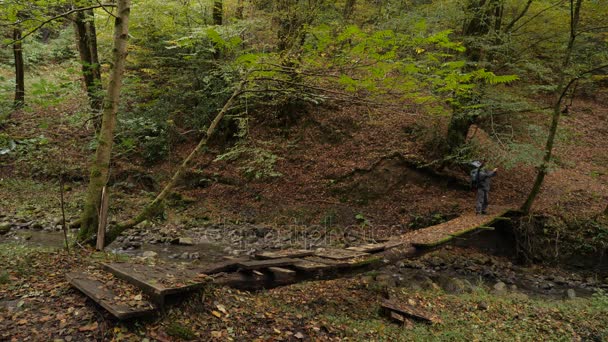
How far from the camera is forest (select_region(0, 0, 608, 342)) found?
4773 mm

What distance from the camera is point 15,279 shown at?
14.1 feet

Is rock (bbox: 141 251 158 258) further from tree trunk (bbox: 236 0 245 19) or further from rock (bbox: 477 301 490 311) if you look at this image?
tree trunk (bbox: 236 0 245 19)

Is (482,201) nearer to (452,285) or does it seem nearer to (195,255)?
(452,285)

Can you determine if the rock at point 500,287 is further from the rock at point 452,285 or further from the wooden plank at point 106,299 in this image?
the wooden plank at point 106,299

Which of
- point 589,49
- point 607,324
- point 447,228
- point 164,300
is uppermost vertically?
point 589,49

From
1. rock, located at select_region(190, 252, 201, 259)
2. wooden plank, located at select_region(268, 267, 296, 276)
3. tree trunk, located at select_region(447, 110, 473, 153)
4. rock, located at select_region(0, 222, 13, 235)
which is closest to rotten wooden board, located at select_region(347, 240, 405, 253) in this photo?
wooden plank, located at select_region(268, 267, 296, 276)

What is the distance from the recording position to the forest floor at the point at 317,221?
433 centimetres

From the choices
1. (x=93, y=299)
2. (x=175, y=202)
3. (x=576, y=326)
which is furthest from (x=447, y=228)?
(x=175, y=202)

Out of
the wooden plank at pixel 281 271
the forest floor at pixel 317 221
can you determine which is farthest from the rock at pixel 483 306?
the wooden plank at pixel 281 271

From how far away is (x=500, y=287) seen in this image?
912cm

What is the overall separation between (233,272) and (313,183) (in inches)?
339

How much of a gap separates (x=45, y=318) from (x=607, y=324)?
8.82 m

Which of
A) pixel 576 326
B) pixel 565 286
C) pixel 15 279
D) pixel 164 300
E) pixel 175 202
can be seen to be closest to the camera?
pixel 164 300

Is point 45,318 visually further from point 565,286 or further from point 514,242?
point 514,242
